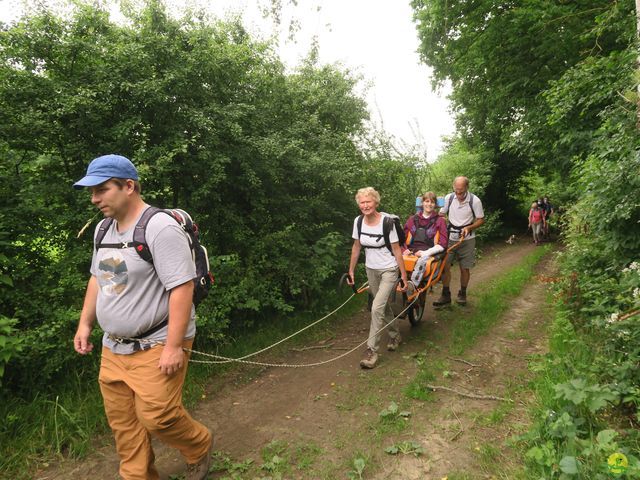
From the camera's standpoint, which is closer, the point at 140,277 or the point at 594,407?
the point at 140,277

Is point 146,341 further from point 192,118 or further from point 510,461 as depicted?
point 192,118

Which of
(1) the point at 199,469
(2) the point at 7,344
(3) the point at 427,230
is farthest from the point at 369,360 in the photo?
(2) the point at 7,344

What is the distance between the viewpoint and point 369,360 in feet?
14.7

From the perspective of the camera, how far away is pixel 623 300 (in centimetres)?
300

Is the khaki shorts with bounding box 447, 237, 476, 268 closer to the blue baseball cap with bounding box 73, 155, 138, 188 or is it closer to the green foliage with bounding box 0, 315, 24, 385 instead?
the blue baseball cap with bounding box 73, 155, 138, 188

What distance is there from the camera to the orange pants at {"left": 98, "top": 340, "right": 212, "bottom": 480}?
7.46 feet

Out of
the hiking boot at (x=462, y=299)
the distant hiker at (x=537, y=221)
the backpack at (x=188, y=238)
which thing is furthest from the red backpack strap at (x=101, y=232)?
the distant hiker at (x=537, y=221)

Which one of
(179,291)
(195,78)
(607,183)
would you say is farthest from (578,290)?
(195,78)

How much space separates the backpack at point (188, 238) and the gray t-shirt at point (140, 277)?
29mm

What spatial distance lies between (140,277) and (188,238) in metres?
0.36

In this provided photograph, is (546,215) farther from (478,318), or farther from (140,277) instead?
(140,277)

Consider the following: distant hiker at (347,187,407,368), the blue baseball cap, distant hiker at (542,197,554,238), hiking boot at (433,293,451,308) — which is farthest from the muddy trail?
distant hiker at (542,197,554,238)

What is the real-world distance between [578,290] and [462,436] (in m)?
3.21

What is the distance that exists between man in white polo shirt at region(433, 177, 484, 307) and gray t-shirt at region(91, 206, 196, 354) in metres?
4.85
